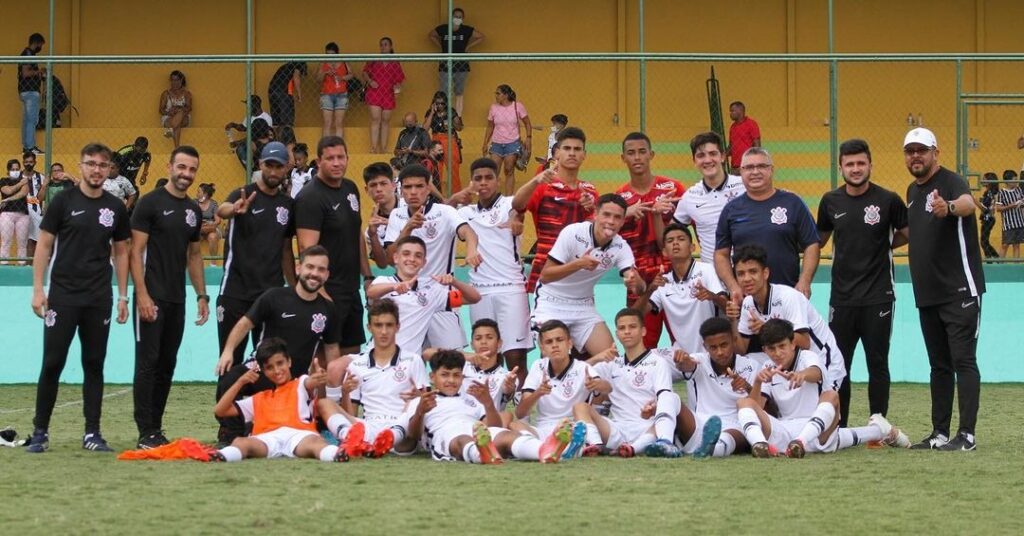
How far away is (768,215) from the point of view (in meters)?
10.1

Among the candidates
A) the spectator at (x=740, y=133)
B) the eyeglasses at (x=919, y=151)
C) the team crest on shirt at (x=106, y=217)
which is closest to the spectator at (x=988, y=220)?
the spectator at (x=740, y=133)

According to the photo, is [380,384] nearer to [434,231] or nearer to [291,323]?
[291,323]

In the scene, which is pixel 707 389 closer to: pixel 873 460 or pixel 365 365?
pixel 873 460

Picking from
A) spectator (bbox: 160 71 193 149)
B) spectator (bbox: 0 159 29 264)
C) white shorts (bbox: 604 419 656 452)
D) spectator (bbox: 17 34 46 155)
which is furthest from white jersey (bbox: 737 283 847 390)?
spectator (bbox: 160 71 193 149)

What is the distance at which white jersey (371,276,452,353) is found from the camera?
10.7m

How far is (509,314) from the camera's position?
1125 cm

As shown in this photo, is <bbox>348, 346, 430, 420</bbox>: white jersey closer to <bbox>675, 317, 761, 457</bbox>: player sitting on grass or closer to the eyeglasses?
<bbox>675, 317, 761, 457</bbox>: player sitting on grass

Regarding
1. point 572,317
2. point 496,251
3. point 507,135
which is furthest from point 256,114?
point 572,317

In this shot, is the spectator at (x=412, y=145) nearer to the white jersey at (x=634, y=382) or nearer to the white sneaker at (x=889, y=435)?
the white jersey at (x=634, y=382)

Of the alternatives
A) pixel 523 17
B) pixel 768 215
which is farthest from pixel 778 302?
pixel 523 17

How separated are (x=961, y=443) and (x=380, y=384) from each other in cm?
373

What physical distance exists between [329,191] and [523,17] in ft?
45.8

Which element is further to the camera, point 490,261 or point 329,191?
point 490,261

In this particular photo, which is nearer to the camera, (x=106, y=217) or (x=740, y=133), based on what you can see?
(x=106, y=217)
